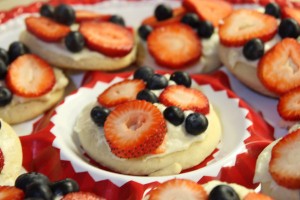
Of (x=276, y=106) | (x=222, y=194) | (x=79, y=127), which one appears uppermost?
(x=222, y=194)

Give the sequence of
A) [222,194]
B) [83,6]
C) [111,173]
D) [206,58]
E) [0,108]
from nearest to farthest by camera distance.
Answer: [222,194]
[111,173]
[0,108]
[206,58]
[83,6]

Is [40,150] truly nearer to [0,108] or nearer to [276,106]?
[0,108]

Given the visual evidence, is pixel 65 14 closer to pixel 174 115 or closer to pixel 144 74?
pixel 144 74

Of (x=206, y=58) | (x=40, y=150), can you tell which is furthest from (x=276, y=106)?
(x=40, y=150)

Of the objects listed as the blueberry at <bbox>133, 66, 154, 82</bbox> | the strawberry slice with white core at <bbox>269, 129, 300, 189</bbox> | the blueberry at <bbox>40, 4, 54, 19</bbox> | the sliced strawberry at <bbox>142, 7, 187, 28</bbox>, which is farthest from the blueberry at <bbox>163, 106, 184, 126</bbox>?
the blueberry at <bbox>40, 4, 54, 19</bbox>

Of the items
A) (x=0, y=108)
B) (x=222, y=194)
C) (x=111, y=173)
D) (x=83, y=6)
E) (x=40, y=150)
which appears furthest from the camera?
(x=83, y=6)

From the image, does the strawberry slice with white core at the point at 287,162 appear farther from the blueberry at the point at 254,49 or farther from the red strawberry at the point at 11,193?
the red strawberry at the point at 11,193
